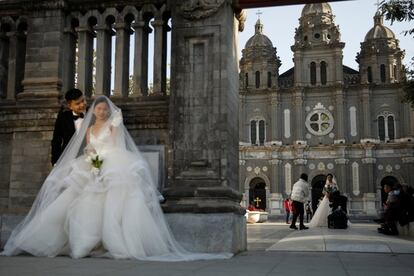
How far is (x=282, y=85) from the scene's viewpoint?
52.1 metres

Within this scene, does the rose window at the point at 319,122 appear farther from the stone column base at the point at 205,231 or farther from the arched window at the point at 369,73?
the stone column base at the point at 205,231

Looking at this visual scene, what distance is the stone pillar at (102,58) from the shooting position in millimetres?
9758

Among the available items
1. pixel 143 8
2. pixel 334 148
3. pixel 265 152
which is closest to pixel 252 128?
pixel 265 152

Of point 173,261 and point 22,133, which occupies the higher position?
point 22,133

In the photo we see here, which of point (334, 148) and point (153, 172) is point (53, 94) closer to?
point (153, 172)

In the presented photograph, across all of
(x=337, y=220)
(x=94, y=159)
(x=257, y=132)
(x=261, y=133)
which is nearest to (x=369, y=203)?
(x=261, y=133)

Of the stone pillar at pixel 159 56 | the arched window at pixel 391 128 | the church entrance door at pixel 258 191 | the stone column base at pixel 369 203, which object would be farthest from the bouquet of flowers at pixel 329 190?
the arched window at pixel 391 128

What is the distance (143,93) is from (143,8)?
154 centimetres

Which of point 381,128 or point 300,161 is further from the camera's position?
point 300,161

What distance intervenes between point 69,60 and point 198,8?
2.84m

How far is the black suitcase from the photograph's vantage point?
55.2ft

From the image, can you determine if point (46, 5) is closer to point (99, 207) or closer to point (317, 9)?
point (99, 207)

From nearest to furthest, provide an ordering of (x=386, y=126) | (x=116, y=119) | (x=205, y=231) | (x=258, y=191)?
(x=116, y=119) → (x=205, y=231) → (x=386, y=126) → (x=258, y=191)

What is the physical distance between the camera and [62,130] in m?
7.28
